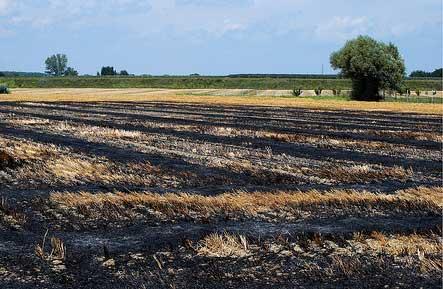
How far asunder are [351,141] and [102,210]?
14087 millimetres

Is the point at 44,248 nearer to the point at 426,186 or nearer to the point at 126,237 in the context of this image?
the point at 126,237

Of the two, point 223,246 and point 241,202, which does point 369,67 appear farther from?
point 223,246

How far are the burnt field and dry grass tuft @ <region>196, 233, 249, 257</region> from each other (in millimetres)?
25

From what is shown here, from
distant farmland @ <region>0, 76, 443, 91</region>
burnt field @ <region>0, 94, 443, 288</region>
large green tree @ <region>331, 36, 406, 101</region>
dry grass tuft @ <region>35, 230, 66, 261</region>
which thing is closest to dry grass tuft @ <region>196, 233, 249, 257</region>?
burnt field @ <region>0, 94, 443, 288</region>

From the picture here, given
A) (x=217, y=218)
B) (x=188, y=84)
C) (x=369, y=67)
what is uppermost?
(x=369, y=67)

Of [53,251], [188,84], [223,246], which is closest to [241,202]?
[223,246]

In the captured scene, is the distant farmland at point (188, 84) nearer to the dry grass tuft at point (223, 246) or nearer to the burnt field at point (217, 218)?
the burnt field at point (217, 218)

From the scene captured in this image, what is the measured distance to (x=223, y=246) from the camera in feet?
24.5

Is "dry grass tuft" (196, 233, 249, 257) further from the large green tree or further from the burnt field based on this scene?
the large green tree

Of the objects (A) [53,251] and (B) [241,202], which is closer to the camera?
(A) [53,251]

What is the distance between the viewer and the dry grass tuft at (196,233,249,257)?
727 centimetres

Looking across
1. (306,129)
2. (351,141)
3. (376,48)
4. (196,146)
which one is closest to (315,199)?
(196,146)

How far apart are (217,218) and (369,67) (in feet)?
249

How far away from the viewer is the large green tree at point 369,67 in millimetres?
81688
